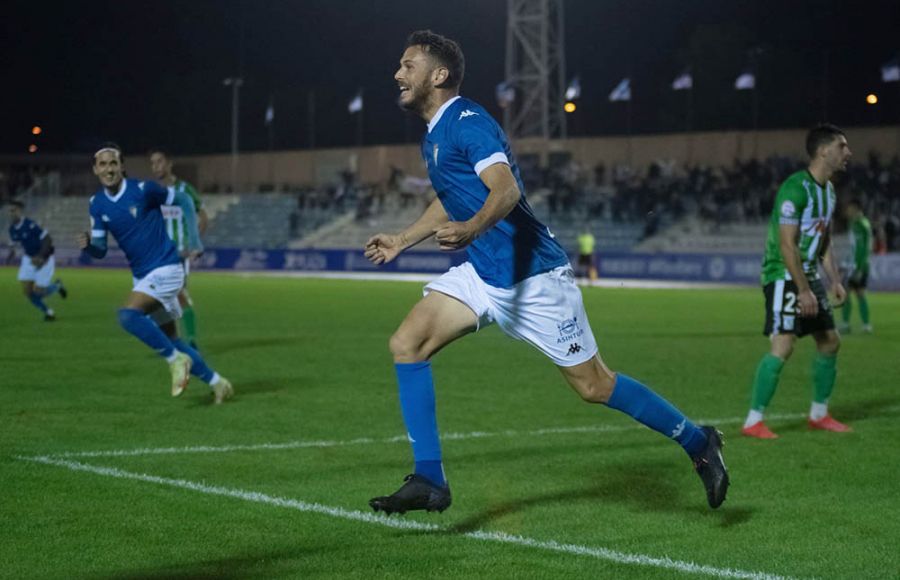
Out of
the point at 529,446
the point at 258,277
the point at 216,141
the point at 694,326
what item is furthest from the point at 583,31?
the point at 529,446

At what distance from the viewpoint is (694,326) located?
22.5 meters

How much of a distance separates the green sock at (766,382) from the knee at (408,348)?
4.21m

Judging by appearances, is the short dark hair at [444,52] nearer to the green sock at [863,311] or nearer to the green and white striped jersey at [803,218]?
the green and white striped jersey at [803,218]

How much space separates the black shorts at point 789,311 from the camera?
33.1 ft

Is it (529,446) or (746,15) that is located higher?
(746,15)

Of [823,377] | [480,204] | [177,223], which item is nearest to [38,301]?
[177,223]

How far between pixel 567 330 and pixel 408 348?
761mm

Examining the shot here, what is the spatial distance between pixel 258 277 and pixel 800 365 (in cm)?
3261

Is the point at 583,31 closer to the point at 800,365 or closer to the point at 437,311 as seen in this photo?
the point at 800,365

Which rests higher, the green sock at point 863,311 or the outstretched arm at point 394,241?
the outstretched arm at point 394,241

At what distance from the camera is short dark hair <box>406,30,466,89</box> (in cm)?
669

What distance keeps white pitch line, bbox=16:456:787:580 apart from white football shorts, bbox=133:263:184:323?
3.72 m

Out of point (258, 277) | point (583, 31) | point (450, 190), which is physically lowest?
point (258, 277)

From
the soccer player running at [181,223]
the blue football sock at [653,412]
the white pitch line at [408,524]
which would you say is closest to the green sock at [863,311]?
the soccer player running at [181,223]
